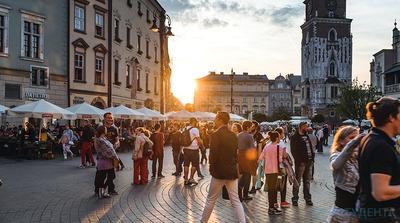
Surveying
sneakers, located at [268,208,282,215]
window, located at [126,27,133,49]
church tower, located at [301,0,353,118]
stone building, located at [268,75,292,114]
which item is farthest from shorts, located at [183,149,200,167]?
stone building, located at [268,75,292,114]

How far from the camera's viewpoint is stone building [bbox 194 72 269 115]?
14762 centimetres

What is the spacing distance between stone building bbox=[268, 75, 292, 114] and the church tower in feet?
97.4

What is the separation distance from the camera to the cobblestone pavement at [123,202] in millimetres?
9453

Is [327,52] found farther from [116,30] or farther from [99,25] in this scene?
[99,25]

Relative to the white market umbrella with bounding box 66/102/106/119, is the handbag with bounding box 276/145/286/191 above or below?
below

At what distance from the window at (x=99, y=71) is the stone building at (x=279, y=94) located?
117300mm

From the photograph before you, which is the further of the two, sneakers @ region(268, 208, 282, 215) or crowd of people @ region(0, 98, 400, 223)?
sneakers @ region(268, 208, 282, 215)

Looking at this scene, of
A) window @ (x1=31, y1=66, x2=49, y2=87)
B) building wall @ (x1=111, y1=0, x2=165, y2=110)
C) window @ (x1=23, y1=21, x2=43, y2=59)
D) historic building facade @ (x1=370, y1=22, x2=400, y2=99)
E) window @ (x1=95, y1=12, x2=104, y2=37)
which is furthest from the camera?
historic building facade @ (x1=370, y1=22, x2=400, y2=99)

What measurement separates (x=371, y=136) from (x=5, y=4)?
28.4 meters

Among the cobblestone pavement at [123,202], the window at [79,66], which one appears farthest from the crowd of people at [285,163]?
the window at [79,66]

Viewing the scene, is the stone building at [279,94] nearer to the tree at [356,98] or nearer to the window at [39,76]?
the tree at [356,98]

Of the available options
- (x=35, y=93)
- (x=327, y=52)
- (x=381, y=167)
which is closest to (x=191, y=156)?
(x=381, y=167)

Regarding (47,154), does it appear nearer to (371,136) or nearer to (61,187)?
(61,187)

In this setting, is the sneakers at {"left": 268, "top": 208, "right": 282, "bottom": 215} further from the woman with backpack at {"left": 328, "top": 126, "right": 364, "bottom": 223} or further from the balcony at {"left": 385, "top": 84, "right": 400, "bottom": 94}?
the balcony at {"left": 385, "top": 84, "right": 400, "bottom": 94}
